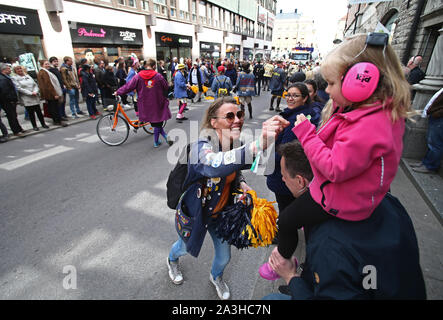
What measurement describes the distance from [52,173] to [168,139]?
284cm

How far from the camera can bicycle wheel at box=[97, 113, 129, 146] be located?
660cm

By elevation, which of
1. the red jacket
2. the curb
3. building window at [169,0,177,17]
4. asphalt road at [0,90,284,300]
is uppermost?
building window at [169,0,177,17]

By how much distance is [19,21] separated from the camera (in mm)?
10430

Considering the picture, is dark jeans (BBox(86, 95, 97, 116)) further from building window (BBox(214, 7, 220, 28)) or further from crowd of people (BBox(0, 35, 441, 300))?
building window (BBox(214, 7, 220, 28))

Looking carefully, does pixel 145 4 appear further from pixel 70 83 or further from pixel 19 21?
pixel 70 83

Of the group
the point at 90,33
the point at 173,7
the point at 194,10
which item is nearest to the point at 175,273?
the point at 90,33

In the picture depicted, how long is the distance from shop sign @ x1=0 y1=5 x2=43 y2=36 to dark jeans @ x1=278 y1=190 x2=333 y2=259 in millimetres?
13615

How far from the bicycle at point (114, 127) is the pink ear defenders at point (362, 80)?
253 inches

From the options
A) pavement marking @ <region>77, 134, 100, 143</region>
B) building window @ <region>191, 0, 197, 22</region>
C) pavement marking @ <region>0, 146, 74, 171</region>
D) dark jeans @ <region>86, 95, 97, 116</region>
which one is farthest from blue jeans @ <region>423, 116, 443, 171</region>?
building window @ <region>191, 0, 197, 22</region>

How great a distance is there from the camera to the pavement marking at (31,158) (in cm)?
532

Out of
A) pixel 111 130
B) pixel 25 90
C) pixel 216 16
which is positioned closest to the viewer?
pixel 111 130

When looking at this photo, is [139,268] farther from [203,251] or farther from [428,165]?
[428,165]

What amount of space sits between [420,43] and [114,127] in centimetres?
988
